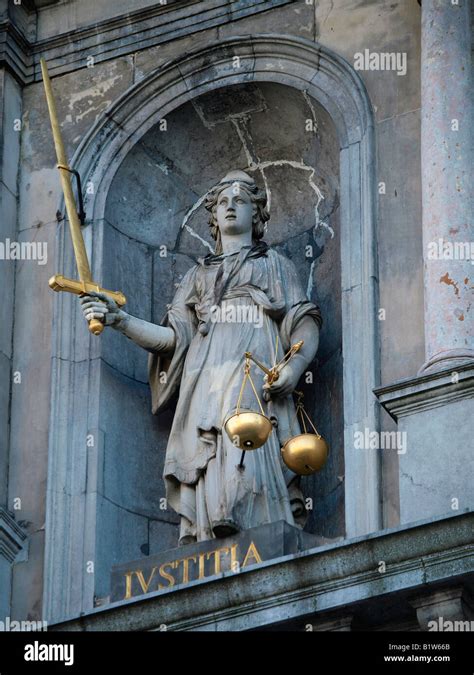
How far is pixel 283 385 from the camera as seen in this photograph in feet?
53.5

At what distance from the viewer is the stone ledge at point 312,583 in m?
14.2

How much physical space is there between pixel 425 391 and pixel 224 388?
5.70 ft

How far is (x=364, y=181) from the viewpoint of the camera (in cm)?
1691

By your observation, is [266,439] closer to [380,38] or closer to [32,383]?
[32,383]

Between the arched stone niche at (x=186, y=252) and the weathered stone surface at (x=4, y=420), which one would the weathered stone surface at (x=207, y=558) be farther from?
the weathered stone surface at (x=4, y=420)

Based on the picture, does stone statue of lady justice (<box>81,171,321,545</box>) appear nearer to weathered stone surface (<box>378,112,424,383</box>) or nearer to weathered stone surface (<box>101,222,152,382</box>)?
weathered stone surface (<box>101,222,152,382</box>)

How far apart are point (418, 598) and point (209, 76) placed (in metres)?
5.27

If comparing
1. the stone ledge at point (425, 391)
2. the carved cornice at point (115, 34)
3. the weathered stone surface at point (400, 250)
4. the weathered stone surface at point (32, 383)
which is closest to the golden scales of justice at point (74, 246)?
the weathered stone surface at point (32, 383)

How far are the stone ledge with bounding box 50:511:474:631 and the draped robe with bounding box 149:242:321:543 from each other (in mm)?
1093

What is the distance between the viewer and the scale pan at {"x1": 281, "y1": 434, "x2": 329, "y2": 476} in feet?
51.2

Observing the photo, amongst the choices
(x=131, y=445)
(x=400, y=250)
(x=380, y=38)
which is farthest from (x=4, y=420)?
(x=380, y=38)

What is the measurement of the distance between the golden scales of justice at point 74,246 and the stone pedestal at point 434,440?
204cm

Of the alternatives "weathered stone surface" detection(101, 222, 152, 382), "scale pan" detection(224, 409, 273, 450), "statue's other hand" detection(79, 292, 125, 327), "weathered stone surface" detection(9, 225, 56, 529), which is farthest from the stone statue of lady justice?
"weathered stone surface" detection(9, 225, 56, 529)

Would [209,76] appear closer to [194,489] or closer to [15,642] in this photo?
[194,489]
